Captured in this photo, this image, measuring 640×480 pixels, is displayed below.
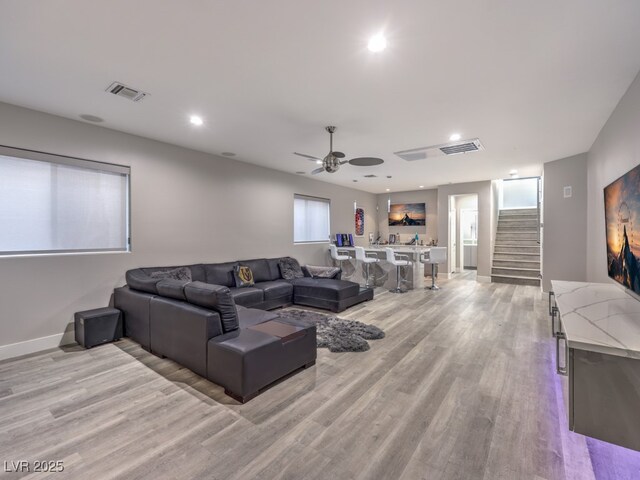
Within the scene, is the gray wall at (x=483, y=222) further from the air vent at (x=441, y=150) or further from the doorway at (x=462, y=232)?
the air vent at (x=441, y=150)

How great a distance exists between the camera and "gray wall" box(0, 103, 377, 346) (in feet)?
11.0

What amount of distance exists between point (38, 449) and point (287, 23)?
3240mm

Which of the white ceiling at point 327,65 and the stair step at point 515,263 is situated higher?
the white ceiling at point 327,65

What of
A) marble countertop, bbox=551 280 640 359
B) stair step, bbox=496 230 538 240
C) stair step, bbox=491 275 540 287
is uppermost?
stair step, bbox=496 230 538 240

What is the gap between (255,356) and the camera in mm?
2438

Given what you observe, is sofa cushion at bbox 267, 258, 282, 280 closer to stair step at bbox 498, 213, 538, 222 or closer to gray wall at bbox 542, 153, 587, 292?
gray wall at bbox 542, 153, 587, 292

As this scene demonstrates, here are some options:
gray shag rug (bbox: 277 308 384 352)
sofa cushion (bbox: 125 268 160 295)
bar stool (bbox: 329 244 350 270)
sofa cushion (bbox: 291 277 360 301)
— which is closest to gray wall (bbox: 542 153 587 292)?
sofa cushion (bbox: 291 277 360 301)

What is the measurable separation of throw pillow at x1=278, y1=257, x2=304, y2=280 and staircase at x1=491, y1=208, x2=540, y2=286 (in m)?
5.52

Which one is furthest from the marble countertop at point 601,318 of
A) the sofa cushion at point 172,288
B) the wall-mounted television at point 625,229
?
the sofa cushion at point 172,288

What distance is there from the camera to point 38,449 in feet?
6.18

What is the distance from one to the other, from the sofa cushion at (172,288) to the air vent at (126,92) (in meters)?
1.99

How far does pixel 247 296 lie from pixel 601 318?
404cm

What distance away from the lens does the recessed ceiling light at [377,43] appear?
2128mm

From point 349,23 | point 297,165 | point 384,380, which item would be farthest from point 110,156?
point 384,380
